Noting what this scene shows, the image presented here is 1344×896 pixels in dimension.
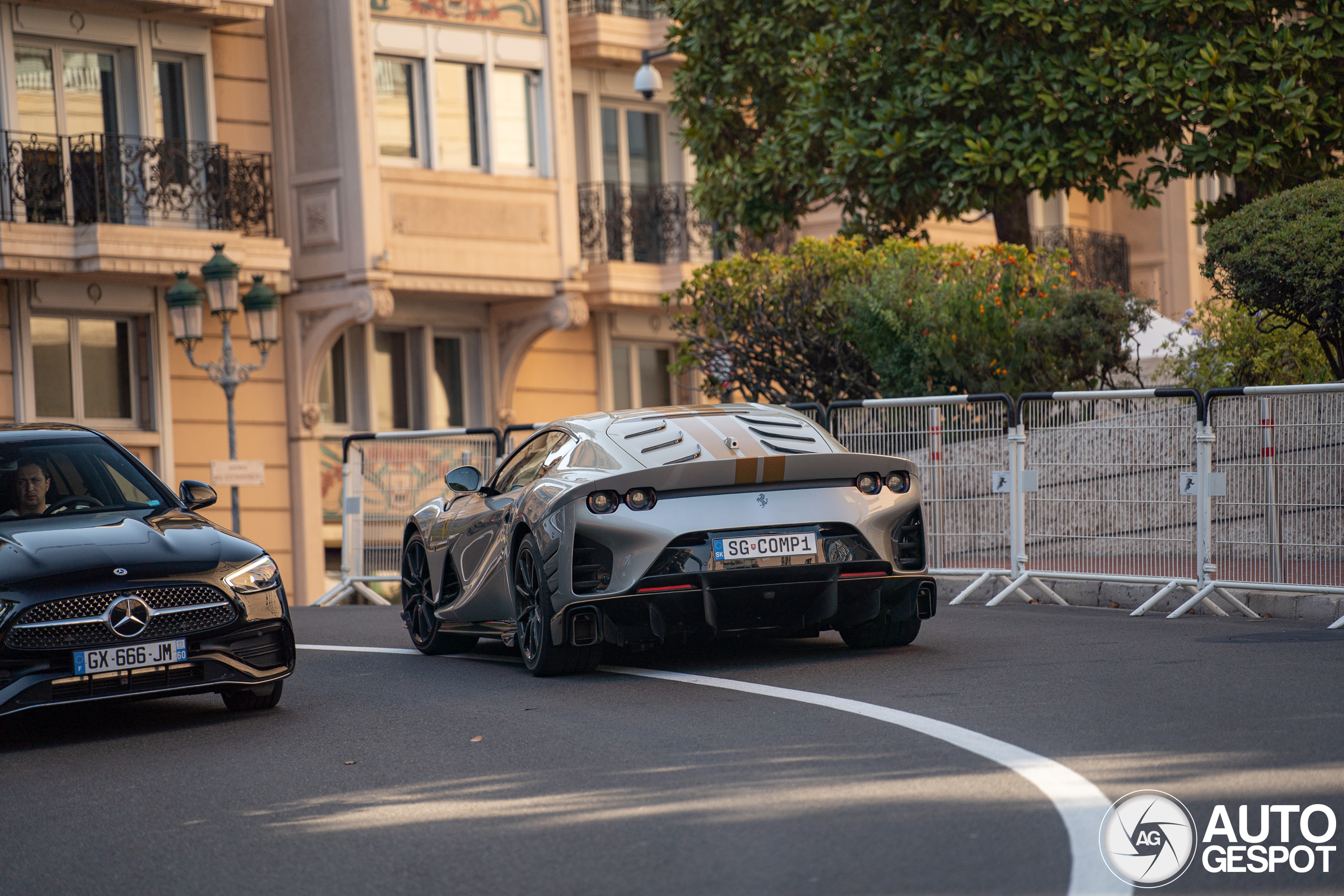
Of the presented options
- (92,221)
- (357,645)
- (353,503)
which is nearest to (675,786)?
(357,645)

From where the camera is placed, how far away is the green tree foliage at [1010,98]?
1695 centimetres

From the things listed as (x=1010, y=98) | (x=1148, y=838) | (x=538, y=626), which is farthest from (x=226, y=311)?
(x=1148, y=838)

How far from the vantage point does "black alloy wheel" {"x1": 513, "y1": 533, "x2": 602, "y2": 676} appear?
9.22m

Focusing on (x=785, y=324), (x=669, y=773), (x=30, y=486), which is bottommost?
(x=669, y=773)

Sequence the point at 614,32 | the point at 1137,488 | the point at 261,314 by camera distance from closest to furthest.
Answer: the point at 1137,488
the point at 261,314
the point at 614,32

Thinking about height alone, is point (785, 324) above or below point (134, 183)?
below

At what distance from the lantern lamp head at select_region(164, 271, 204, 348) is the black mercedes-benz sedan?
1221 centimetres

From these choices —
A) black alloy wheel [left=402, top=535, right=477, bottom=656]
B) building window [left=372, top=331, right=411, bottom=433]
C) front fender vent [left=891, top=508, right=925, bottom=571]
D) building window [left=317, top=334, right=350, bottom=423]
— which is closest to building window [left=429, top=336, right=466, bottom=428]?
building window [left=372, top=331, right=411, bottom=433]

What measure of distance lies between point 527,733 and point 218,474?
43.9ft

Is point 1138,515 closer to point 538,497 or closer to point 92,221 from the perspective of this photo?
point 538,497

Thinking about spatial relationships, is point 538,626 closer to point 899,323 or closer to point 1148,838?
point 1148,838

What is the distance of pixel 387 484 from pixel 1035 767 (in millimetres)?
12098

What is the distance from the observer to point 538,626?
370 inches

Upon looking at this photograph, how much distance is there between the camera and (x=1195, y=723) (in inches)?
272
